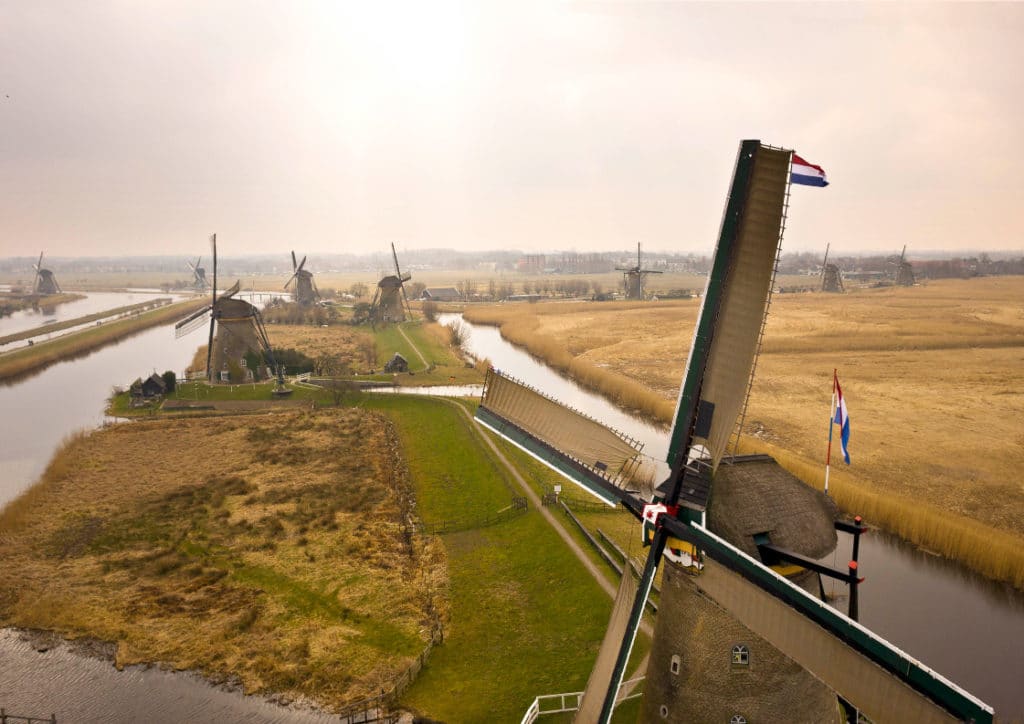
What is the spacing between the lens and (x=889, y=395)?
43406 millimetres

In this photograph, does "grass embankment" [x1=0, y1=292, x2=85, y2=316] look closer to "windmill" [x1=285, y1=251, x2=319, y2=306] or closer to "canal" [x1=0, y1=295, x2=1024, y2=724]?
"windmill" [x1=285, y1=251, x2=319, y2=306]

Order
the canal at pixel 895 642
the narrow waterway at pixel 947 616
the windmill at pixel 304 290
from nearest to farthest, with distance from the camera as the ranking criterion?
the canal at pixel 895 642 < the narrow waterway at pixel 947 616 < the windmill at pixel 304 290

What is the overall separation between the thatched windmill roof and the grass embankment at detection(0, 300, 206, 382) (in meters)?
68.8

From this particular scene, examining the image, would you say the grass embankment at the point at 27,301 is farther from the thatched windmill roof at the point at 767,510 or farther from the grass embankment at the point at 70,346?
the thatched windmill roof at the point at 767,510

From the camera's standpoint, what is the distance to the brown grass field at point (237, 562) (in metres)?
18.0

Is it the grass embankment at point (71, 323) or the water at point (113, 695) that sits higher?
the grass embankment at point (71, 323)

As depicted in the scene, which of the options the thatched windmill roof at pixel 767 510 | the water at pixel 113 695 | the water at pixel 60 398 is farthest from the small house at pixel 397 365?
the thatched windmill roof at pixel 767 510

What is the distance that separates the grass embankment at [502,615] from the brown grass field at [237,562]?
1.11 metres

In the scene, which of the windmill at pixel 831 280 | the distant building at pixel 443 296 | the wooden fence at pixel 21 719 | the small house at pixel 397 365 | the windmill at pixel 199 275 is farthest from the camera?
the windmill at pixel 199 275

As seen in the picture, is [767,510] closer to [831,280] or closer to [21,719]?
[21,719]

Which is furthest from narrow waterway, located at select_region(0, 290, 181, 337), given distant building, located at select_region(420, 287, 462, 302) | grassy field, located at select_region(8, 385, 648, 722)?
grassy field, located at select_region(8, 385, 648, 722)

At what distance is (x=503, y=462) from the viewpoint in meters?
32.1

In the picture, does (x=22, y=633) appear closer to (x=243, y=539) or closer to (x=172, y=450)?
(x=243, y=539)

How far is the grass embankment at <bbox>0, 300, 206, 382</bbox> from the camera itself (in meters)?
59.5
